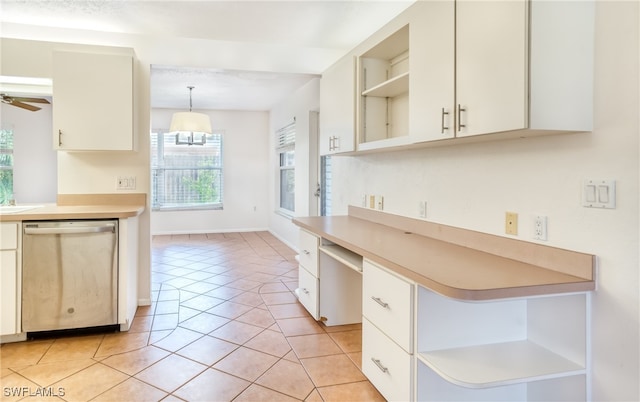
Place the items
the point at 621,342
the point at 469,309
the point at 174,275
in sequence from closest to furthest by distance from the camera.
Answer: the point at 621,342, the point at 469,309, the point at 174,275

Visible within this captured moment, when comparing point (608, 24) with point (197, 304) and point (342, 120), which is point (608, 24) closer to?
point (342, 120)

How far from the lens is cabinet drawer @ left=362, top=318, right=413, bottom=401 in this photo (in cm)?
180

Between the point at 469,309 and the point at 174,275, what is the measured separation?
3.80 metres

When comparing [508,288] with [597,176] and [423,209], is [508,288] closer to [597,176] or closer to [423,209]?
[597,176]

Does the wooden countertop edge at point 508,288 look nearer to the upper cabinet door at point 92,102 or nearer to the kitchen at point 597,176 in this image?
the kitchen at point 597,176

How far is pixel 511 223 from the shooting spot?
75.9 inches

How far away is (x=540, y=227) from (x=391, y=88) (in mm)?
1415

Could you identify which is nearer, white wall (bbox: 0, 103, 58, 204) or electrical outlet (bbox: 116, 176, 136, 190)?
electrical outlet (bbox: 116, 176, 136, 190)

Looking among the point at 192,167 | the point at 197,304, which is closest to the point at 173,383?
the point at 197,304

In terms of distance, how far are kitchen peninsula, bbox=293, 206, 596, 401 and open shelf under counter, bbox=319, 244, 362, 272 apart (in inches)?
10.9

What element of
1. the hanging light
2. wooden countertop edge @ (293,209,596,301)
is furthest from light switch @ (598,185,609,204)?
the hanging light

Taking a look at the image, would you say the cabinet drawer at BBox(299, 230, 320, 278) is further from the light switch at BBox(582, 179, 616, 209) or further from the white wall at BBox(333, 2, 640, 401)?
the light switch at BBox(582, 179, 616, 209)

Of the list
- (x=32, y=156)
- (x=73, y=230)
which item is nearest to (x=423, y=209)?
(x=73, y=230)

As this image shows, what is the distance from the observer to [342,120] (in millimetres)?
3238
